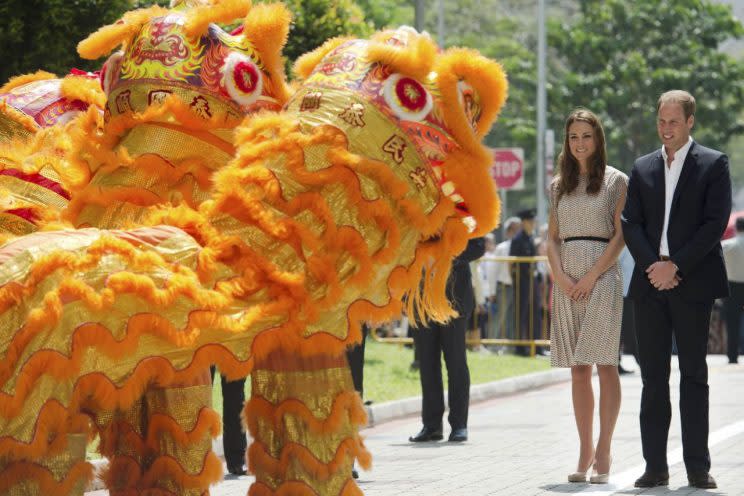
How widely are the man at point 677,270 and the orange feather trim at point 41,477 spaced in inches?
148

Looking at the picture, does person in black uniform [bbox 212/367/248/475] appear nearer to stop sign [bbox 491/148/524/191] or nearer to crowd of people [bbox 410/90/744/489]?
crowd of people [bbox 410/90/744/489]

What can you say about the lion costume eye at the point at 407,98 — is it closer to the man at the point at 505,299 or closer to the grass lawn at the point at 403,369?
the grass lawn at the point at 403,369

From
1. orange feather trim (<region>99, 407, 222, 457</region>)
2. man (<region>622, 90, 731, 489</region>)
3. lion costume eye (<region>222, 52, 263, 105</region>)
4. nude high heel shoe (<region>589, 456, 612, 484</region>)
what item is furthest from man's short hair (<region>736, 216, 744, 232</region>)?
orange feather trim (<region>99, 407, 222, 457</region>)

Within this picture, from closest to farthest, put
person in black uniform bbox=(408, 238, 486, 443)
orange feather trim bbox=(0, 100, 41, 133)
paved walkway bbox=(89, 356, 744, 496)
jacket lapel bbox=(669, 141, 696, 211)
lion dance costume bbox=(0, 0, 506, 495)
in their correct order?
lion dance costume bbox=(0, 0, 506, 495) < orange feather trim bbox=(0, 100, 41, 133) < jacket lapel bbox=(669, 141, 696, 211) < paved walkway bbox=(89, 356, 744, 496) < person in black uniform bbox=(408, 238, 486, 443)

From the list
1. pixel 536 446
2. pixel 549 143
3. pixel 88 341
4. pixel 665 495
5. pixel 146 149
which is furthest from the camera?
pixel 549 143

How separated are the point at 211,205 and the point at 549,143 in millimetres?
21750

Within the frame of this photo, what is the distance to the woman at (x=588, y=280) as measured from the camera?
798 cm

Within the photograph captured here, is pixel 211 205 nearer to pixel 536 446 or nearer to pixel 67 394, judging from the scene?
pixel 67 394

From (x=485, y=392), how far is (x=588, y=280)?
6.25 m

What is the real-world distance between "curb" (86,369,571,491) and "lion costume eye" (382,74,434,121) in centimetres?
459

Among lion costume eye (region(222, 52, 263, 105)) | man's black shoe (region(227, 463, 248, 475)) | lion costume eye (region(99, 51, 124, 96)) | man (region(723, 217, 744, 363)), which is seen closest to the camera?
lion costume eye (region(222, 52, 263, 105))

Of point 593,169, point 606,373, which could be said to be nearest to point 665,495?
point 606,373

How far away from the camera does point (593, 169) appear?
320 inches

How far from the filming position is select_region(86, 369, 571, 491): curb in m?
11.8
